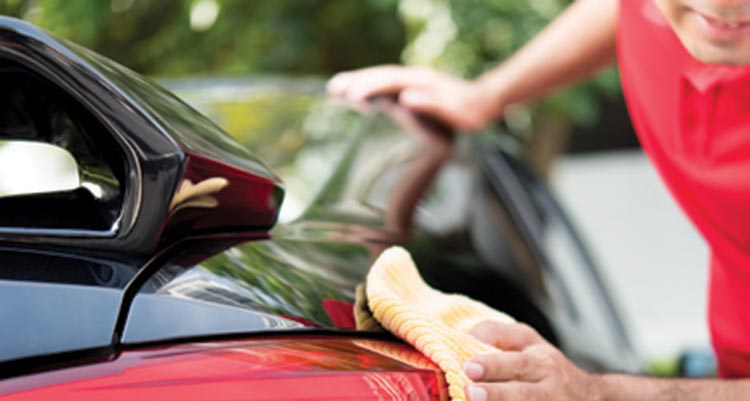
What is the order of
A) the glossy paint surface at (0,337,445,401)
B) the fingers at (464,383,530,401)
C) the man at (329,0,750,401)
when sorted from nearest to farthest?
the glossy paint surface at (0,337,445,401) → the fingers at (464,383,530,401) → the man at (329,0,750,401)

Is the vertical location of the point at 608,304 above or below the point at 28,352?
below

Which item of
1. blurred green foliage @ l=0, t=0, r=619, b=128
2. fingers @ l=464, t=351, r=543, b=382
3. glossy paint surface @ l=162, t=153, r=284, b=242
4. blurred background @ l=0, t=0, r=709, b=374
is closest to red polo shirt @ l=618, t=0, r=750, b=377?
fingers @ l=464, t=351, r=543, b=382

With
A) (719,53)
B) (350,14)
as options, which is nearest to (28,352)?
(719,53)

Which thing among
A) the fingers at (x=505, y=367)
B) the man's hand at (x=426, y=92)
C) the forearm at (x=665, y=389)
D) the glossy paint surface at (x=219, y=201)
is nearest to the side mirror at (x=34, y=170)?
the glossy paint surface at (x=219, y=201)

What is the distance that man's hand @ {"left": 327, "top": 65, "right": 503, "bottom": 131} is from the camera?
89.9 inches

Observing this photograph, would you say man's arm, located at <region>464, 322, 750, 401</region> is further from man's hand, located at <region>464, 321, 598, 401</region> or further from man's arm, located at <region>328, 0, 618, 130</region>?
man's arm, located at <region>328, 0, 618, 130</region>

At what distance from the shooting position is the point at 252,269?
111 centimetres

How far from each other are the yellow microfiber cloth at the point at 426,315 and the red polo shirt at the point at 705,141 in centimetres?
47

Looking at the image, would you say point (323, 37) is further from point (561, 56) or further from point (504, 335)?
point (504, 335)

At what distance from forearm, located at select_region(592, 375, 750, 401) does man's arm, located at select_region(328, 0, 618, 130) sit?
3.47 ft

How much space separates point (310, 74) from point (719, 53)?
266 centimetres

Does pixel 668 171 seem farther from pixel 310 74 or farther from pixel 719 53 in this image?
pixel 310 74

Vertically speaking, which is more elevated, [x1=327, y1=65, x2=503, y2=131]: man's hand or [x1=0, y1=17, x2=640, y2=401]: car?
[x1=0, y1=17, x2=640, y2=401]: car

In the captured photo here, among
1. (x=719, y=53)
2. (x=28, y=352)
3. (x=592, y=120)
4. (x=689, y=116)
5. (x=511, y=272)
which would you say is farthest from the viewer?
(x=592, y=120)
